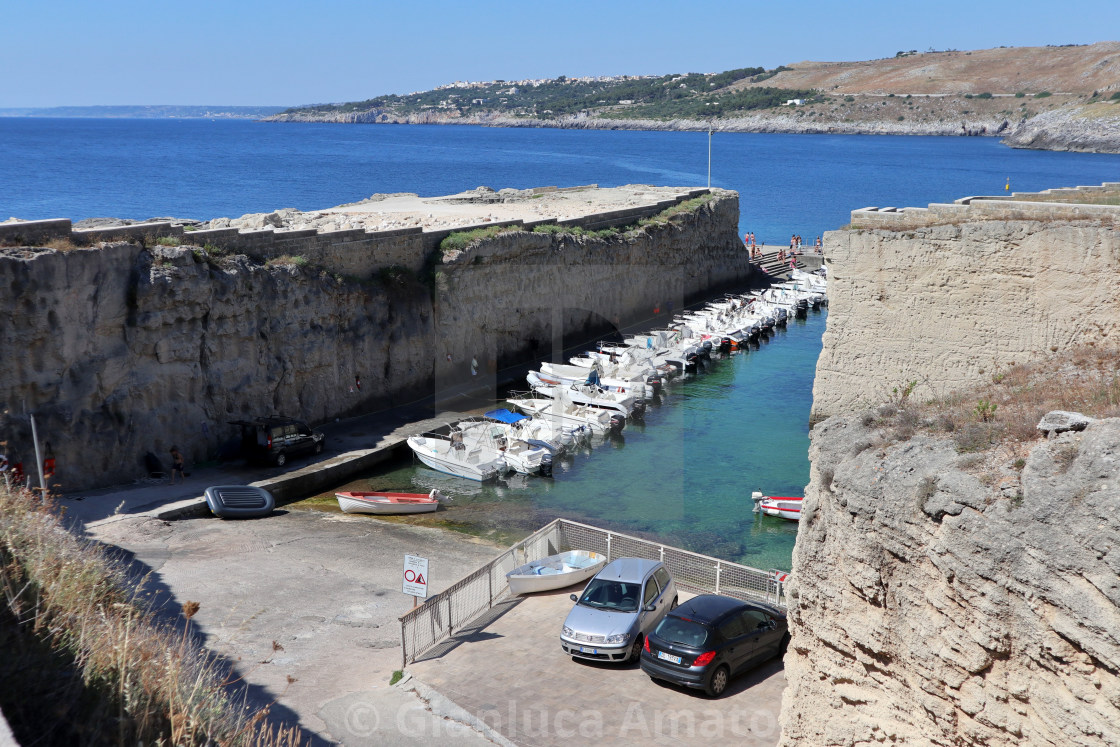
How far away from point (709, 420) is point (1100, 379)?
21.7 meters

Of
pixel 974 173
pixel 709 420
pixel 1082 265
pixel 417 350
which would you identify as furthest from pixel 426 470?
pixel 974 173

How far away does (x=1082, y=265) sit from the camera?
1487cm

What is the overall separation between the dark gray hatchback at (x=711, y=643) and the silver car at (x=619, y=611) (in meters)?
0.55

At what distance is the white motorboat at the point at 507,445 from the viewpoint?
26.5 metres

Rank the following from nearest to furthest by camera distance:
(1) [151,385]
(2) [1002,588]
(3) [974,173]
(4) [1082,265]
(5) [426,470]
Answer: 1. (2) [1002,588]
2. (4) [1082,265]
3. (1) [151,385]
4. (5) [426,470]
5. (3) [974,173]

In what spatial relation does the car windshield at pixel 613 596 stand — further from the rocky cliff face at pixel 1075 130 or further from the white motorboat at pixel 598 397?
the rocky cliff face at pixel 1075 130

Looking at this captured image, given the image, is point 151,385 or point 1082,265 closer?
point 1082,265

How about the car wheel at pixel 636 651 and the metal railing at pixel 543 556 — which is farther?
the metal railing at pixel 543 556

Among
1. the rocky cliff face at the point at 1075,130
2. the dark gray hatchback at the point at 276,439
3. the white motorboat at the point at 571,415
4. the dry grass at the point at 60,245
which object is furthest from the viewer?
the rocky cliff face at the point at 1075,130

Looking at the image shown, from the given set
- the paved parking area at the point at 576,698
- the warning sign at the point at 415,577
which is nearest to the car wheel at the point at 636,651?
the paved parking area at the point at 576,698

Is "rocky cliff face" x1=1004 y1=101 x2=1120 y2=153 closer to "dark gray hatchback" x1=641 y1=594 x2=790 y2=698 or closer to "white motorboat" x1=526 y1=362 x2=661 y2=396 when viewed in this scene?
"white motorboat" x1=526 y1=362 x2=661 y2=396

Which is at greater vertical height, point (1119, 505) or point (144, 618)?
point (1119, 505)

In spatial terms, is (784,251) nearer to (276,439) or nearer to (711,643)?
(276,439)

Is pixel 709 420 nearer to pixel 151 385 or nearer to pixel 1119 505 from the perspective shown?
pixel 151 385
